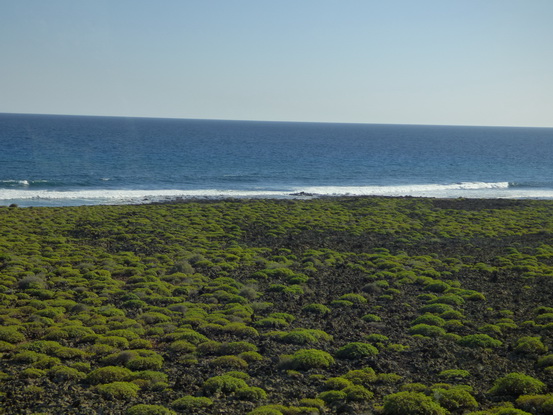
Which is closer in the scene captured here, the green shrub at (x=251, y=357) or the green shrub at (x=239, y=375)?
the green shrub at (x=239, y=375)

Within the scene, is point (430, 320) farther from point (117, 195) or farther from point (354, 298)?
point (117, 195)

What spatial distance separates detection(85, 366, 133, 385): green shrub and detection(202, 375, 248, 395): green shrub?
251cm

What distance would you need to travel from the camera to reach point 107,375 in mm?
16141

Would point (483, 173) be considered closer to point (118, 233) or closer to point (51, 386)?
point (118, 233)

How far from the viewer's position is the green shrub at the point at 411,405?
14141 mm

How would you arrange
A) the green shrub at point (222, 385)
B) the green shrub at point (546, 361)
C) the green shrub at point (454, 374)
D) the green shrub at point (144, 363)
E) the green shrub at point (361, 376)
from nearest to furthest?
1. the green shrub at point (222, 385)
2. the green shrub at point (361, 376)
3. the green shrub at point (454, 374)
4. the green shrub at point (144, 363)
5. the green shrub at point (546, 361)

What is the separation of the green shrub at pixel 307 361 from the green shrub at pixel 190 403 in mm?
3588

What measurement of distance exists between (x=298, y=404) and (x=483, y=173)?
95964 millimetres

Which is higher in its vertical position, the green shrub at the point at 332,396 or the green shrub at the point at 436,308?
the green shrub at the point at 436,308

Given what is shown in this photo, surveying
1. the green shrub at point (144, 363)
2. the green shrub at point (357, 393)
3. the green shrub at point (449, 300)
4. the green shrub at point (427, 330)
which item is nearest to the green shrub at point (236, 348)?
the green shrub at point (144, 363)

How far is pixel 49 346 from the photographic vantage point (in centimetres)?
1825

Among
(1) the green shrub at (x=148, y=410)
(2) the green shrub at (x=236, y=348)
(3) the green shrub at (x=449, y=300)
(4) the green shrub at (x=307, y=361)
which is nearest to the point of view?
(1) the green shrub at (x=148, y=410)

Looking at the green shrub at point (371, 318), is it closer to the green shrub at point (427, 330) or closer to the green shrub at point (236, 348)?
the green shrub at point (427, 330)

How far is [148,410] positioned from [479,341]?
12451 millimetres
